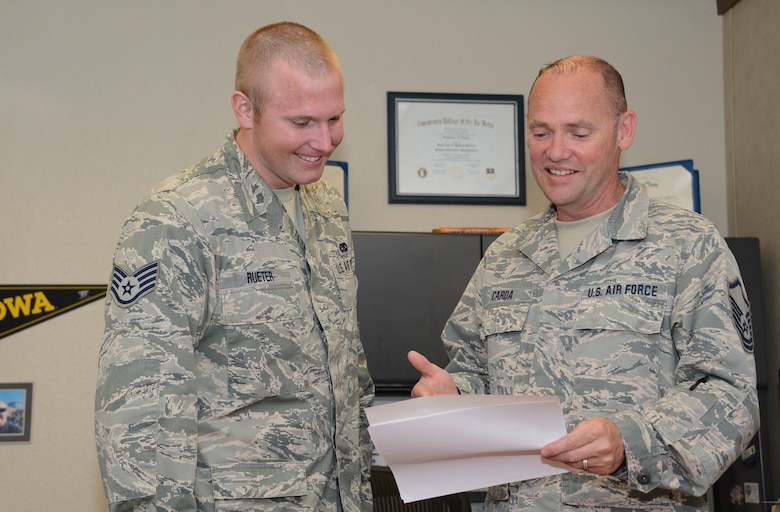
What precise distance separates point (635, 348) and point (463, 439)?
0.53 meters

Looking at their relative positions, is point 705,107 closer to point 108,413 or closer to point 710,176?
point 710,176

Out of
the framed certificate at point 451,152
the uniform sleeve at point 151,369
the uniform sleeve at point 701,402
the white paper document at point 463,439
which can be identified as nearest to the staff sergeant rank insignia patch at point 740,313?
the uniform sleeve at point 701,402

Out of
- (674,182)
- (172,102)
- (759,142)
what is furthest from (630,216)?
Answer: (172,102)

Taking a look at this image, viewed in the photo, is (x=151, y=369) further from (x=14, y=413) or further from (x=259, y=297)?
(x=14, y=413)

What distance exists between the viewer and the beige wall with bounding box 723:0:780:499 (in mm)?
3586

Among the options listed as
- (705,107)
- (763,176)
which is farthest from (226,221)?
(705,107)

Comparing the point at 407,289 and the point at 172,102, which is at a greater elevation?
the point at 172,102

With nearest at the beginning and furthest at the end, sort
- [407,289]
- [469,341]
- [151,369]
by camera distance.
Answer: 1. [151,369]
2. [469,341]
3. [407,289]

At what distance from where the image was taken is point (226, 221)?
185 centimetres

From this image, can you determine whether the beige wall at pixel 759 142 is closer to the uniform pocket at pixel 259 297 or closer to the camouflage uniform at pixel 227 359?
the camouflage uniform at pixel 227 359

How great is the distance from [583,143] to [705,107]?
90.9 inches

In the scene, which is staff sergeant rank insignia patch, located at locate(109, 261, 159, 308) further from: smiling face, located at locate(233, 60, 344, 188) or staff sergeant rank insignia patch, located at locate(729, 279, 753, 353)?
staff sergeant rank insignia patch, located at locate(729, 279, 753, 353)

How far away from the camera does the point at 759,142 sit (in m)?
3.72

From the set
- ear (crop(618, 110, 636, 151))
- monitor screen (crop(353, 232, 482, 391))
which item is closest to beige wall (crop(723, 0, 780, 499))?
monitor screen (crop(353, 232, 482, 391))
